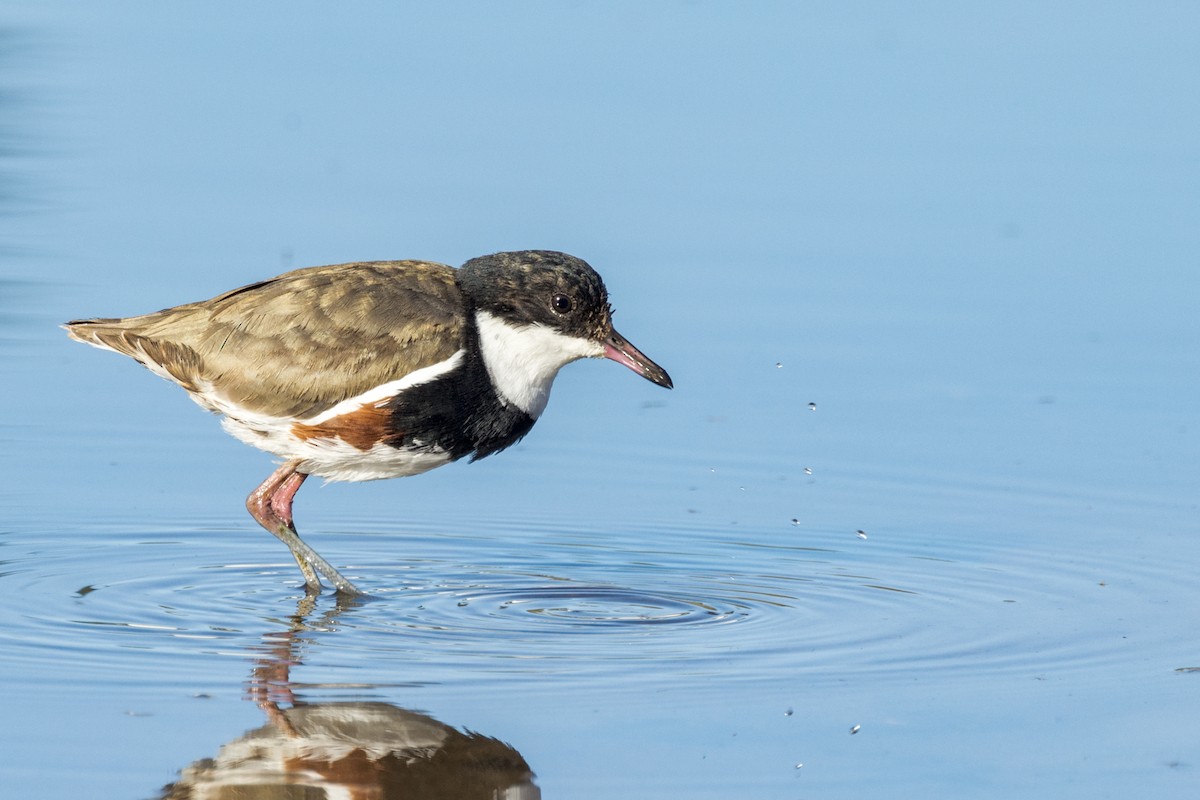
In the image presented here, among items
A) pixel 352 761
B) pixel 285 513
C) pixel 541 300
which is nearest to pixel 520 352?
pixel 541 300

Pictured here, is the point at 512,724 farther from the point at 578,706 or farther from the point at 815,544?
the point at 815,544

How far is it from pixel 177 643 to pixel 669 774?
9.61 ft

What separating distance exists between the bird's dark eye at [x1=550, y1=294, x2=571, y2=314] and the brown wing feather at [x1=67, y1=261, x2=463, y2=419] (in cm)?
49

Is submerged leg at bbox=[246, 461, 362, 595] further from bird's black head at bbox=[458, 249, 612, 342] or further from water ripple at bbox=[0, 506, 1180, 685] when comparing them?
bird's black head at bbox=[458, 249, 612, 342]

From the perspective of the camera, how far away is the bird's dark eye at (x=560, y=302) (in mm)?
11289

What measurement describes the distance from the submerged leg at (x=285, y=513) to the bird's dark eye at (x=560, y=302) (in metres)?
1.67

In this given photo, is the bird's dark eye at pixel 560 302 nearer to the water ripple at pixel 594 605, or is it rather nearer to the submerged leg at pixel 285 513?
the water ripple at pixel 594 605

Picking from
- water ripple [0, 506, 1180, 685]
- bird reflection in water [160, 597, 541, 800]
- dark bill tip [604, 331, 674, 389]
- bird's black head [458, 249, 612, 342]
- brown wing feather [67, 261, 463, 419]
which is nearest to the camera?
bird reflection in water [160, 597, 541, 800]

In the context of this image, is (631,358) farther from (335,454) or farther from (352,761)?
(352,761)

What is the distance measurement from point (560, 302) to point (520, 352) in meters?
0.33

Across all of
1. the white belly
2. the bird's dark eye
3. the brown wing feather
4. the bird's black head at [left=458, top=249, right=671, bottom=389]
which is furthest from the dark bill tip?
the white belly

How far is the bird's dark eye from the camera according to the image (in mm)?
11289

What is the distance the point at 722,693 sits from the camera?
9523 mm

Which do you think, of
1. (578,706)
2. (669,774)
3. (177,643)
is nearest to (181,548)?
(177,643)
